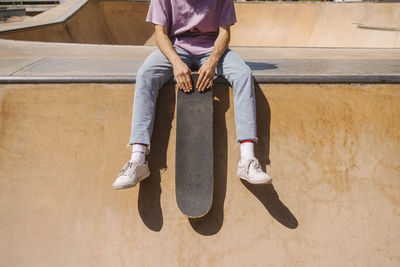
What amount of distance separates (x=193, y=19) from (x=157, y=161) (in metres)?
1.28

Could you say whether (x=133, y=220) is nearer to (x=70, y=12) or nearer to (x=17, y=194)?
(x=17, y=194)

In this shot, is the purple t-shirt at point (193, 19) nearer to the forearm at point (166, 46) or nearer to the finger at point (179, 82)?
the forearm at point (166, 46)

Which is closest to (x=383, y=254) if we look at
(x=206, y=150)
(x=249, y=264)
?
(x=249, y=264)

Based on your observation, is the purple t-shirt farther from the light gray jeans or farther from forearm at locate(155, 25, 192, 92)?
the light gray jeans

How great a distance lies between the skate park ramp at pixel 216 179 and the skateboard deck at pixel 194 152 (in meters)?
0.15

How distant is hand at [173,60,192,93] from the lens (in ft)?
7.80

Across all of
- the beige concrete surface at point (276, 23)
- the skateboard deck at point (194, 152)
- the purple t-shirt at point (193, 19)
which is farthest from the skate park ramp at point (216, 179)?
the beige concrete surface at point (276, 23)

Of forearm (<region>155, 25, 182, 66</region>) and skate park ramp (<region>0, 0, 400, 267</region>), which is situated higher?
forearm (<region>155, 25, 182, 66</region>)

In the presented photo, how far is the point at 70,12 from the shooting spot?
8.25 meters

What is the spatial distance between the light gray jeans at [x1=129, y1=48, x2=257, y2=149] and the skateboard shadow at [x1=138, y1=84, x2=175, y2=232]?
→ 0.57 feet

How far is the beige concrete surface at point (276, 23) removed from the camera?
343 inches

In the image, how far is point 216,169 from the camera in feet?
8.11

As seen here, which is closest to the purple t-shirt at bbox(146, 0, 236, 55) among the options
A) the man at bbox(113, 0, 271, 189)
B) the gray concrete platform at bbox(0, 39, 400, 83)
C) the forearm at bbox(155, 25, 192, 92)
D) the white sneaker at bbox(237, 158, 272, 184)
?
the man at bbox(113, 0, 271, 189)

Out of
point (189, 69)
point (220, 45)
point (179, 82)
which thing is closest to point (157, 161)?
point (179, 82)
